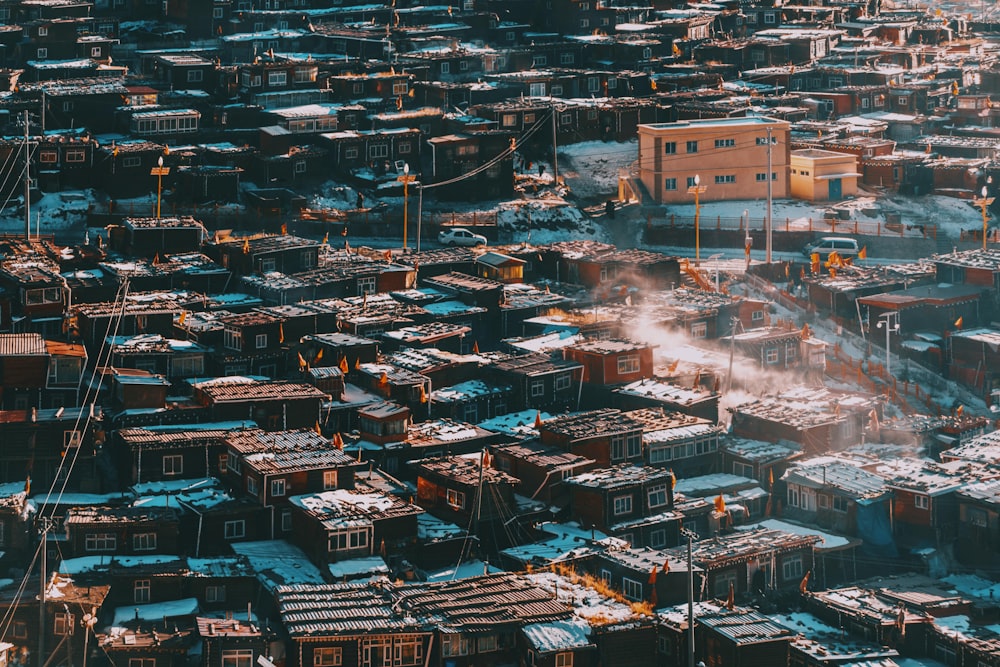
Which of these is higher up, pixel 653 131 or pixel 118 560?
pixel 653 131

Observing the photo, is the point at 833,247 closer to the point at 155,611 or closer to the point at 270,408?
the point at 270,408

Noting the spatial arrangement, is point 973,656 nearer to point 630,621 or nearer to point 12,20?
point 630,621

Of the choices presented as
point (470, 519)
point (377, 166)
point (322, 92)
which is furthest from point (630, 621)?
point (322, 92)

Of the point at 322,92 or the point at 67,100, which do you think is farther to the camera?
the point at 322,92

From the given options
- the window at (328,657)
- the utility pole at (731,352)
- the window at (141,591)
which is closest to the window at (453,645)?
the window at (328,657)

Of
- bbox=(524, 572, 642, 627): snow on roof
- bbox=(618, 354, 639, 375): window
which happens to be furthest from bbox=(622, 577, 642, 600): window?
bbox=(618, 354, 639, 375): window

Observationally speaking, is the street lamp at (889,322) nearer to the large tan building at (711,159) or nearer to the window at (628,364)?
the window at (628,364)
